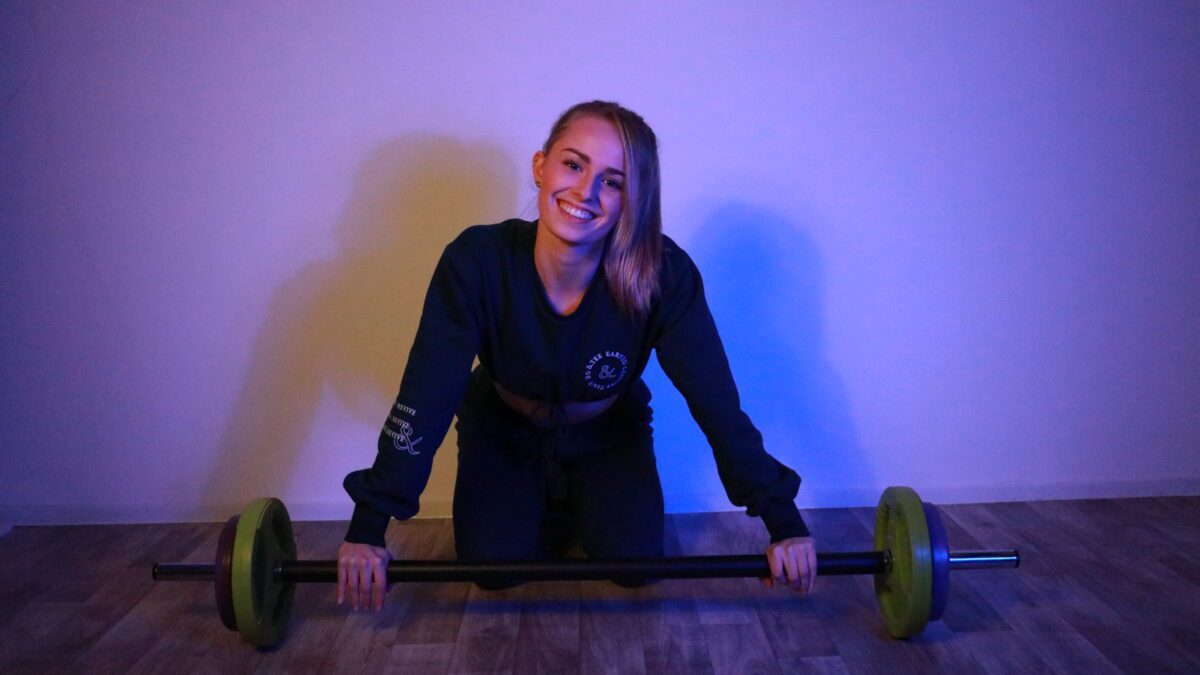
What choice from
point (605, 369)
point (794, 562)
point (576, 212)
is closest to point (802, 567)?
point (794, 562)

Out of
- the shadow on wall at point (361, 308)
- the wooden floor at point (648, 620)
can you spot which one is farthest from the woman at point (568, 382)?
the shadow on wall at point (361, 308)

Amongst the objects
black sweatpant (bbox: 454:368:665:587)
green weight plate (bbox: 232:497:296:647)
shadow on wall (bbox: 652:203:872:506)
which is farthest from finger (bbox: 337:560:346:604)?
shadow on wall (bbox: 652:203:872:506)

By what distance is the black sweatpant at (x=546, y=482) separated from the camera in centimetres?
171

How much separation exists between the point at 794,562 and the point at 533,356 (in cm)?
60

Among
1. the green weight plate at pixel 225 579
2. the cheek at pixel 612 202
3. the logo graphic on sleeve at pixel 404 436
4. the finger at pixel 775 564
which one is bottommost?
the green weight plate at pixel 225 579

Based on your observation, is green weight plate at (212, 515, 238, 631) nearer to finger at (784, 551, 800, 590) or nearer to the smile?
the smile

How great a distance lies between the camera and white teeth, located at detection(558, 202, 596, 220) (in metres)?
1.45

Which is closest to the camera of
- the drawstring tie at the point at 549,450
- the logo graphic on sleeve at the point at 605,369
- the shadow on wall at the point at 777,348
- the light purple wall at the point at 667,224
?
the logo graphic on sleeve at the point at 605,369

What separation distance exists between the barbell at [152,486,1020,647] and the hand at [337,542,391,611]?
0.03 m

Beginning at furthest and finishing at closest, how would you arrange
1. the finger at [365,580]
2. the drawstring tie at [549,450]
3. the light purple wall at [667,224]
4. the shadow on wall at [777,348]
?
the shadow on wall at [777,348], the light purple wall at [667,224], the drawstring tie at [549,450], the finger at [365,580]

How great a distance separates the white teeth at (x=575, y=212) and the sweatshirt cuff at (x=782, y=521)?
604mm

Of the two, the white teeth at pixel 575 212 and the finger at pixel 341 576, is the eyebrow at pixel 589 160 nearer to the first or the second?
the white teeth at pixel 575 212

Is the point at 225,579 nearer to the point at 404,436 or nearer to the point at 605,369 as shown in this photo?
the point at 404,436

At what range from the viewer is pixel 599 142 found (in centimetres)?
144
